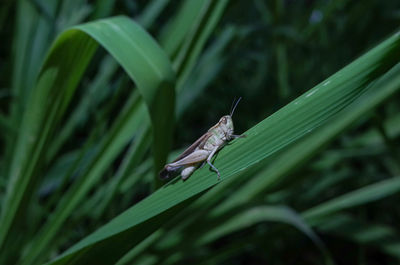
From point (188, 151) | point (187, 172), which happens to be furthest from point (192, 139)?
point (187, 172)

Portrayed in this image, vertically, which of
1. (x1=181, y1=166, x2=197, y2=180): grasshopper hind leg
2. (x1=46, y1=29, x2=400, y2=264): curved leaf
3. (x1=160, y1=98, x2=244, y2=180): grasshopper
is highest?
(x1=160, y1=98, x2=244, y2=180): grasshopper

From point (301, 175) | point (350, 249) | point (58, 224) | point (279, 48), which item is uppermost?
point (279, 48)

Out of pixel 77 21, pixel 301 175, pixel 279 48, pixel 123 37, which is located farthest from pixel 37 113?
pixel 279 48

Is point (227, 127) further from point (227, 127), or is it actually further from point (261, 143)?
point (261, 143)

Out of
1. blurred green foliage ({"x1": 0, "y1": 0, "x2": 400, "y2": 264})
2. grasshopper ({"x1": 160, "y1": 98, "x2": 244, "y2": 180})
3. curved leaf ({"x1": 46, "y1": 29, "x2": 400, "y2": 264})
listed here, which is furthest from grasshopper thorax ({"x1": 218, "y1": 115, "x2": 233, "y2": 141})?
curved leaf ({"x1": 46, "y1": 29, "x2": 400, "y2": 264})

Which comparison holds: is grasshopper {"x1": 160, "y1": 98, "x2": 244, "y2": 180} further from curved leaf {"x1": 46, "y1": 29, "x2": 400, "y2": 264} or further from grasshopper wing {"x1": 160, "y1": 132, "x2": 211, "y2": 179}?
curved leaf {"x1": 46, "y1": 29, "x2": 400, "y2": 264}

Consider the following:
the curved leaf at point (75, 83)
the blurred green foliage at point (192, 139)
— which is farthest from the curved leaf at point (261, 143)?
the curved leaf at point (75, 83)

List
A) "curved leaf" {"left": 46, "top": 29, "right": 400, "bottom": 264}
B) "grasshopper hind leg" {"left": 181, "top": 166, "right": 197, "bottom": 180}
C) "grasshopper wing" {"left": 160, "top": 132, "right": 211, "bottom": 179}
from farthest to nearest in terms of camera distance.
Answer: "grasshopper wing" {"left": 160, "top": 132, "right": 211, "bottom": 179}
"grasshopper hind leg" {"left": 181, "top": 166, "right": 197, "bottom": 180}
"curved leaf" {"left": 46, "top": 29, "right": 400, "bottom": 264}

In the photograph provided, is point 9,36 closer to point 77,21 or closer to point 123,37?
point 77,21
